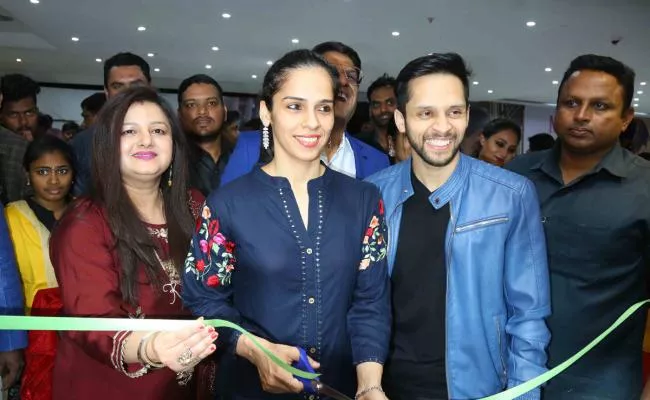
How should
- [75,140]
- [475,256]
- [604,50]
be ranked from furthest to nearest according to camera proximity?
[604,50], [75,140], [475,256]

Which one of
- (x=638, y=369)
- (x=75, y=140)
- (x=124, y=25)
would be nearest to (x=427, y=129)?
(x=638, y=369)

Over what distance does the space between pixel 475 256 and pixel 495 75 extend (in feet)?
43.4

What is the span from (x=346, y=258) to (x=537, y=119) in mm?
20296

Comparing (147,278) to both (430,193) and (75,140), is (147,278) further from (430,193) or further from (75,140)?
(75,140)

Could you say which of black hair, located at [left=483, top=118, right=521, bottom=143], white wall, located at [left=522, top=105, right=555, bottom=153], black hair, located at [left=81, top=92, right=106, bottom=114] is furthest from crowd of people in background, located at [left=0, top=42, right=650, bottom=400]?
white wall, located at [left=522, top=105, right=555, bottom=153]

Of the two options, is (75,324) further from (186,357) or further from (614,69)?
(614,69)

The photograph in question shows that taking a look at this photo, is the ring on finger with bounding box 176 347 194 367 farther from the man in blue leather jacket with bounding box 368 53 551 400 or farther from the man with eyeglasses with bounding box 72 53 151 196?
the man with eyeglasses with bounding box 72 53 151 196

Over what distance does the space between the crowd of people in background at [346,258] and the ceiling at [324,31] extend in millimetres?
6585

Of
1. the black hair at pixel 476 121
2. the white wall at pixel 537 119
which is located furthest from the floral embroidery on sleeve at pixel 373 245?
the white wall at pixel 537 119

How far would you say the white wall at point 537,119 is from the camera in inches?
792

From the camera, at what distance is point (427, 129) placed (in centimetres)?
180

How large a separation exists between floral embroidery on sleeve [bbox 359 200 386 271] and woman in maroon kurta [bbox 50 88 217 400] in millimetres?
608

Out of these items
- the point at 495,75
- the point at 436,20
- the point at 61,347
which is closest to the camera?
the point at 61,347

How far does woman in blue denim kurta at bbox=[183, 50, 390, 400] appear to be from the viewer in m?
1.59
